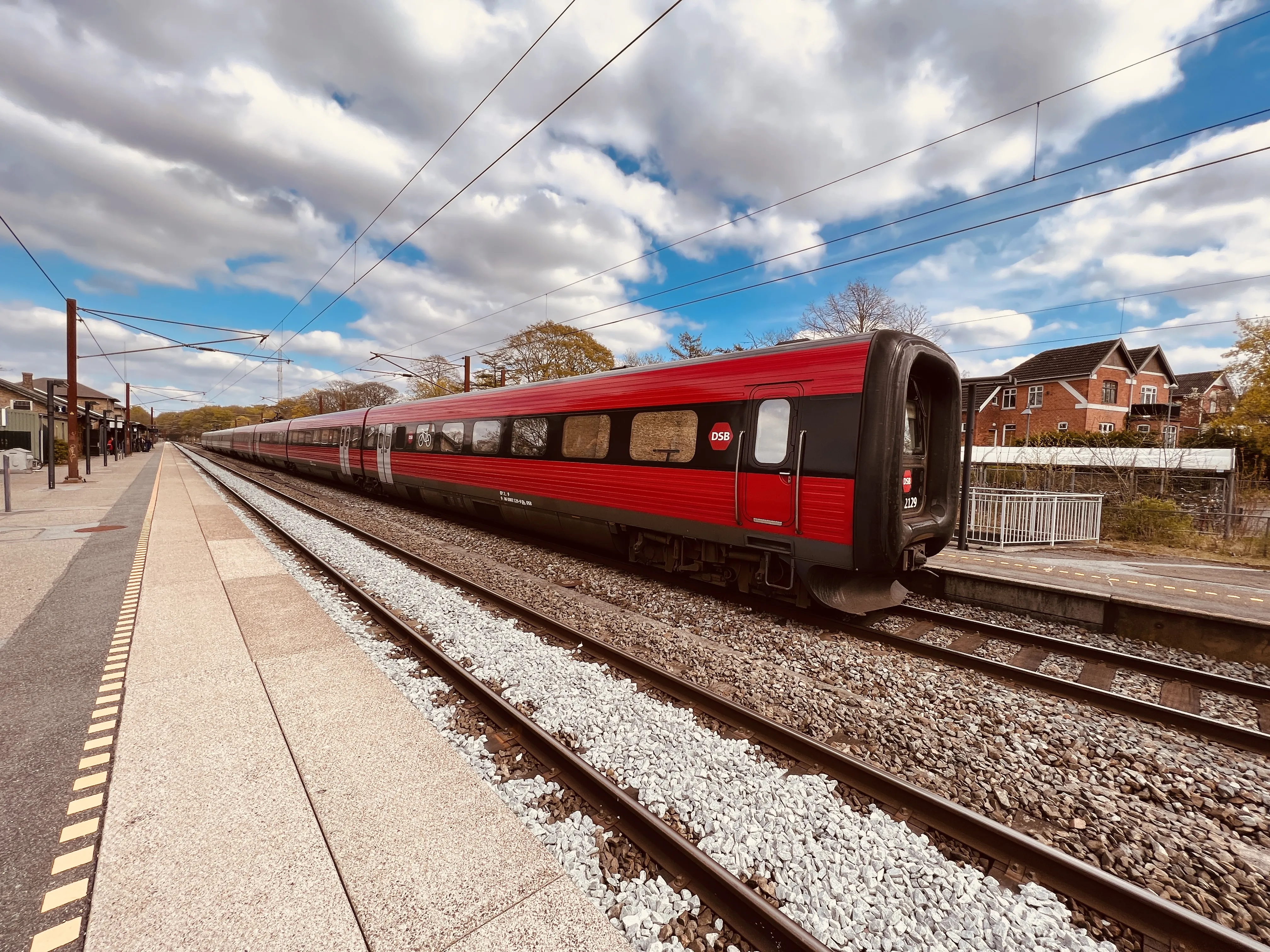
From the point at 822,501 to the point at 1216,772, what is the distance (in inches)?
128

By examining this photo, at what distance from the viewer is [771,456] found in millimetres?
6070

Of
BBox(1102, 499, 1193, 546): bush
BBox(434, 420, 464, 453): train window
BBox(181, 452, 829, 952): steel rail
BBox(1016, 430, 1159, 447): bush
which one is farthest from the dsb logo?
BBox(1016, 430, 1159, 447): bush

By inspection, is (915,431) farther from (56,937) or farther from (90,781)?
(90,781)

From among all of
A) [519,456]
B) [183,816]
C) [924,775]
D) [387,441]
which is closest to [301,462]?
[387,441]

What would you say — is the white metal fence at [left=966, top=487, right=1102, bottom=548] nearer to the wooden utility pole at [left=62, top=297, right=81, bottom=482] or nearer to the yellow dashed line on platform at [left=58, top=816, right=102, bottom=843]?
the yellow dashed line on platform at [left=58, top=816, right=102, bottom=843]

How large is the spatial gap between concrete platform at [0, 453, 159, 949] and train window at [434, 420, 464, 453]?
5.68 metres

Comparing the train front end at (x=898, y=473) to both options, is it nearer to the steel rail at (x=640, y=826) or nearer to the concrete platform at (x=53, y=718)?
the steel rail at (x=640, y=826)

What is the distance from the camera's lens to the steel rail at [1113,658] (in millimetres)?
4668

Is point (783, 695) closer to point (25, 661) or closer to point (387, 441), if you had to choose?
point (25, 661)

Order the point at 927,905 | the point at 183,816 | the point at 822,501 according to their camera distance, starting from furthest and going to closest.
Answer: the point at 822,501 < the point at 183,816 < the point at 927,905

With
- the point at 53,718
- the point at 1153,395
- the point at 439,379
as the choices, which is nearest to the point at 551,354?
the point at 439,379

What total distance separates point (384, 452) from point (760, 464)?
13.2m

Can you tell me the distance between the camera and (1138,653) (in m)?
5.79

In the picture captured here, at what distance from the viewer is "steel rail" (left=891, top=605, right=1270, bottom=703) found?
4.67 m
